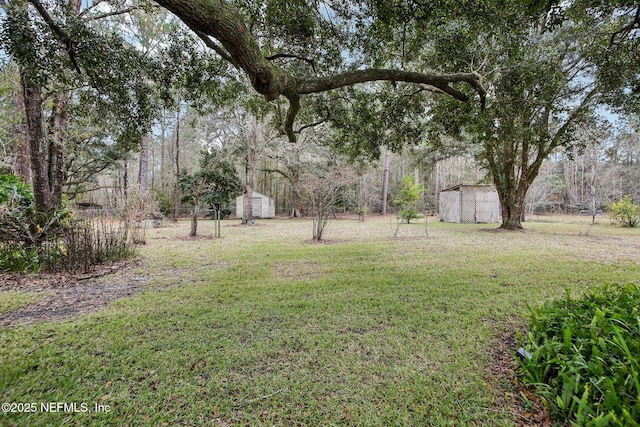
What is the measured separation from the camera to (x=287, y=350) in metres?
2.22

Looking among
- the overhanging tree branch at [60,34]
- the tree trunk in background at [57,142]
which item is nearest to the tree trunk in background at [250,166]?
the tree trunk in background at [57,142]

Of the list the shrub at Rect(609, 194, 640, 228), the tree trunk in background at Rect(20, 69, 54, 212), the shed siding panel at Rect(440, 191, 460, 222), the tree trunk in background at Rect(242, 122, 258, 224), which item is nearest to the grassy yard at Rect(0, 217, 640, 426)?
the tree trunk in background at Rect(20, 69, 54, 212)

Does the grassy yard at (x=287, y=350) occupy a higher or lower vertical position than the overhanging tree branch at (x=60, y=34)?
lower

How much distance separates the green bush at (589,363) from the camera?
1335 millimetres

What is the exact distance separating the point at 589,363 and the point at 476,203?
16.2 metres

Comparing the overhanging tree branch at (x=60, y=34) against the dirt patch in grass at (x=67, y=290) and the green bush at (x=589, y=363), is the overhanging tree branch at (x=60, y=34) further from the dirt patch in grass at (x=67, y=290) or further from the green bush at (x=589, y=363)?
A: the green bush at (x=589, y=363)

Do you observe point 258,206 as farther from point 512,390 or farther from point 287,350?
point 512,390

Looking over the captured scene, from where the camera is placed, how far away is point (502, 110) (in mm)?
5207

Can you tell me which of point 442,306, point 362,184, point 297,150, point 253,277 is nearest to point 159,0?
point 253,277

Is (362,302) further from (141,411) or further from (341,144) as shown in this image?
(341,144)

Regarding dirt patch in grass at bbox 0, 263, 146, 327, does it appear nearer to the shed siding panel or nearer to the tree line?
the tree line

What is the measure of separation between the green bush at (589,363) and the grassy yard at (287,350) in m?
0.28

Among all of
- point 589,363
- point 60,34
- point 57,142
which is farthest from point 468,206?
point 57,142

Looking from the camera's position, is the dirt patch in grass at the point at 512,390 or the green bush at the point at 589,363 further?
the dirt patch in grass at the point at 512,390
